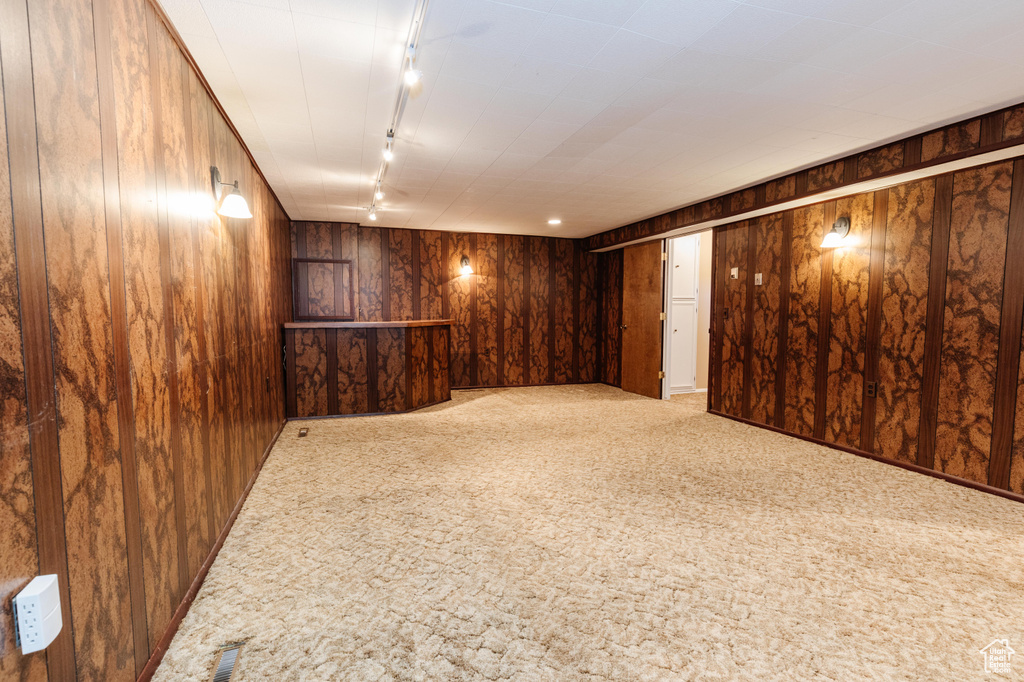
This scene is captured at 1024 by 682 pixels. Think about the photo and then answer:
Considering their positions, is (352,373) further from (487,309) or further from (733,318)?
(733,318)

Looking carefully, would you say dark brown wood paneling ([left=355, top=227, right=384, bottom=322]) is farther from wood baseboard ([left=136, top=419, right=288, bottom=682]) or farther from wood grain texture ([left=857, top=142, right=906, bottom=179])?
wood grain texture ([left=857, top=142, right=906, bottom=179])

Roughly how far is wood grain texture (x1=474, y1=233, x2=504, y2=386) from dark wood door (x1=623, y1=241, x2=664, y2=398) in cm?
211

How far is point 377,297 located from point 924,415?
664cm

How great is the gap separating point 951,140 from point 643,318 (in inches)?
166

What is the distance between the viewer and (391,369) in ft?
18.8

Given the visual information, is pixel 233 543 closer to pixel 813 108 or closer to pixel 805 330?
pixel 813 108

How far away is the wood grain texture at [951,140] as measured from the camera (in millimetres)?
3154

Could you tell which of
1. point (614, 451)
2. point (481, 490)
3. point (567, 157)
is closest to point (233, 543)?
point (481, 490)

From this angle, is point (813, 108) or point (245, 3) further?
point (813, 108)

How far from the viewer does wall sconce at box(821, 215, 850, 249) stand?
421 cm

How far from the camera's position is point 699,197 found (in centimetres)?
533

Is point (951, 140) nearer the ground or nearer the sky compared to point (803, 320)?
nearer the sky

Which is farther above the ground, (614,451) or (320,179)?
(320,179)

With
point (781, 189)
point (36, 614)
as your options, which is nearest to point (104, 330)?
point (36, 614)
